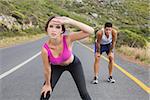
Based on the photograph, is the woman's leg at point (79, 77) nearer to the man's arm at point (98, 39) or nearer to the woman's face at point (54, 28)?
the woman's face at point (54, 28)

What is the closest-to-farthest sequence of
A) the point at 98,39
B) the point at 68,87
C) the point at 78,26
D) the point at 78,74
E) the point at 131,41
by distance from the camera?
the point at 78,26
the point at 78,74
the point at 68,87
the point at 98,39
the point at 131,41

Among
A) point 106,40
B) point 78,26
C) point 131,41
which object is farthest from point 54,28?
point 131,41

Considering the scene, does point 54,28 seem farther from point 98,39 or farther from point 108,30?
point 98,39

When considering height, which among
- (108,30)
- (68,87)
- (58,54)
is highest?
(58,54)

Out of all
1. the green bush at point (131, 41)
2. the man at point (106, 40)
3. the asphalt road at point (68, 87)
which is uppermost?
the man at point (106, 40)

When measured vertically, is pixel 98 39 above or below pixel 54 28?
below

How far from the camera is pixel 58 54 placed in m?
5.96

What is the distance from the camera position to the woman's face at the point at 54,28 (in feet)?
18.8

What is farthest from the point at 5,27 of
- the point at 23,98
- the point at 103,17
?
the point at 103,17

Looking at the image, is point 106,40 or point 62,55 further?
point 106,40

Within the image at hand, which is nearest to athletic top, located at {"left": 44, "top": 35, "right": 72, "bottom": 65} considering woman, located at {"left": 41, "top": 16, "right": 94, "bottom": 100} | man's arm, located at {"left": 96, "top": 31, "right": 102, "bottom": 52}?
woman, located at {"left": 41, "top": 16, "right": 94, "bottom": 100}

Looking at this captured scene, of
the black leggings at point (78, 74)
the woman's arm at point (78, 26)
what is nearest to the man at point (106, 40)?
the black leggings at point (78, 74)

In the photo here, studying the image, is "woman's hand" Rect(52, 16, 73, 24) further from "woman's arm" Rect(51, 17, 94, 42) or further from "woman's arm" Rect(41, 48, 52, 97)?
"woman's arm" Rect(41, 48, 52, 97)

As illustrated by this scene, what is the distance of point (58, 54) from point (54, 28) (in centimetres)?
43
